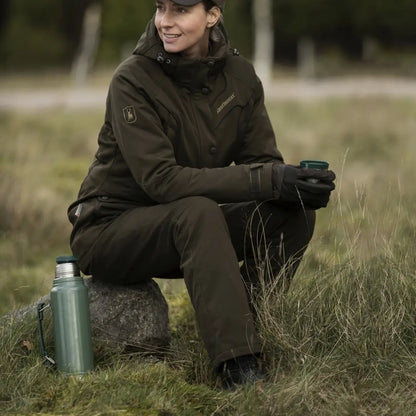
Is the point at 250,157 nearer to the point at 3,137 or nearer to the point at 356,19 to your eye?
the point at 3,137

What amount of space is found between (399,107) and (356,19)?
2127cm

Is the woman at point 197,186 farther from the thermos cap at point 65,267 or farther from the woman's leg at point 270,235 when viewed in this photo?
the thermos cap at point 65,267

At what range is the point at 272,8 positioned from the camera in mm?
36000

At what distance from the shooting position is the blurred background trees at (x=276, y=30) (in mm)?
34312

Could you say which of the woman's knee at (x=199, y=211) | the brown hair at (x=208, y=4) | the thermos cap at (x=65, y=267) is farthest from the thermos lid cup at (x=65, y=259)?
the brown hair at (x=208, y=4)

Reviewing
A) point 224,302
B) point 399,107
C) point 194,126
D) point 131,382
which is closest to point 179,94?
point 194,126

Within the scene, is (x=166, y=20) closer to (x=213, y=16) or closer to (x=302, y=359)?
(x=213, y=16)

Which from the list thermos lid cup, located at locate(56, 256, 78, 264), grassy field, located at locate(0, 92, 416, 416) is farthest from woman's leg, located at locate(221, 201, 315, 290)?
thermos lid cup, located at locate(56, 256, 78, 264)

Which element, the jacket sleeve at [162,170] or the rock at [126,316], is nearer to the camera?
the jacket sleeve at [162,170]

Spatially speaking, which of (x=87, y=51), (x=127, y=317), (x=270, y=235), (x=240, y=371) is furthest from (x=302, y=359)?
(x=87, y=51)

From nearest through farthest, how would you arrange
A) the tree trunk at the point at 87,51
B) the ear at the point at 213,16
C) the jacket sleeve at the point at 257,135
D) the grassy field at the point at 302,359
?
the grassy field at the point at 302,359 → the ear at the point at 213,16 → the jacket sleeve at the point at 257,135 → the tree trunk at the point at 87,51

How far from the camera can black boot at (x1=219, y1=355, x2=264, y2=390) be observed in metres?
3.57

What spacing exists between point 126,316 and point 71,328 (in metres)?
0.51

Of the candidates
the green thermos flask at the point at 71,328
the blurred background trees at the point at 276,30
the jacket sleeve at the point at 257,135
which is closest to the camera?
the green thermos flask at the point at 71,328
